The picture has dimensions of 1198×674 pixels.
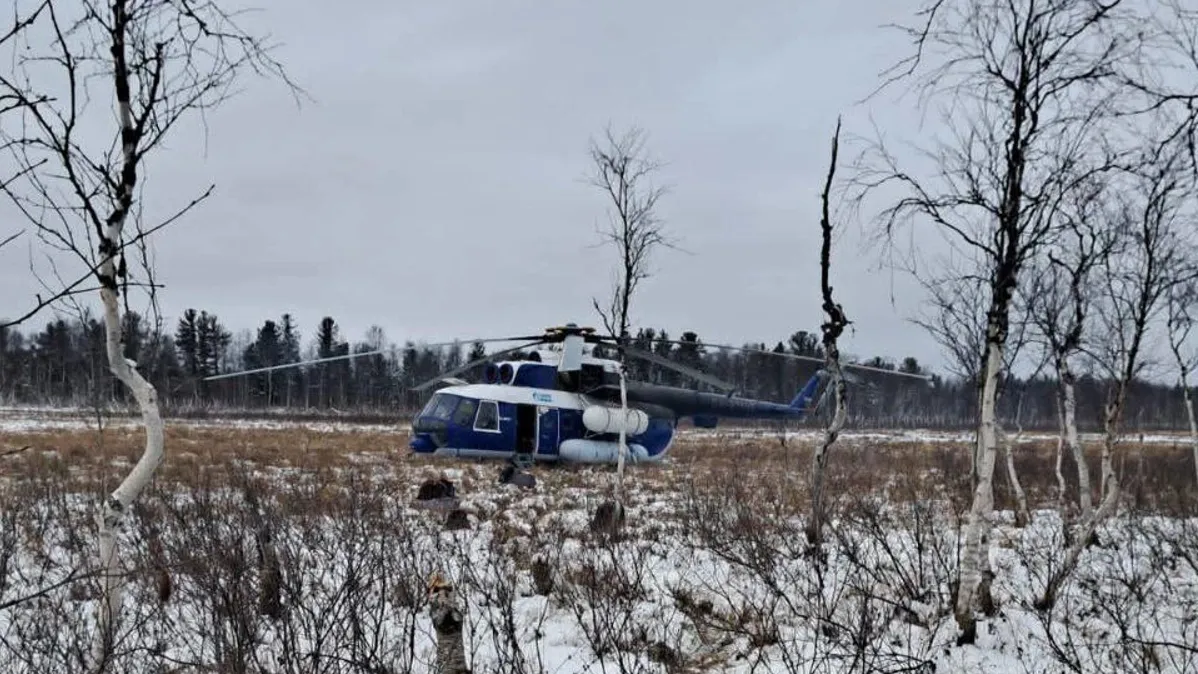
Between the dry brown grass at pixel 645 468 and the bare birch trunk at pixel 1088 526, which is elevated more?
the bare birch trunk at pixel 1088 526

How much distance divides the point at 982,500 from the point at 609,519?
473cm

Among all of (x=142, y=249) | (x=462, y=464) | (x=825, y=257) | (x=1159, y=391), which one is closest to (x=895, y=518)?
(x=825, y=257)

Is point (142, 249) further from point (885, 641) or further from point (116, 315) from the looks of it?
point (885, 641)

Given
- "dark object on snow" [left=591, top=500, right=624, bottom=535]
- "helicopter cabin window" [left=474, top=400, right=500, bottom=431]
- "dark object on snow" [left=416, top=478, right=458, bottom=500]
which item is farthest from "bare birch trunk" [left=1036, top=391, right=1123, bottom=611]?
"helicopter cabin window" [left=474, top=400, right=500, bottom=431]

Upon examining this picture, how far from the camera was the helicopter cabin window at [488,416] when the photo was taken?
1512 cm

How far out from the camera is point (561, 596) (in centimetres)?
535

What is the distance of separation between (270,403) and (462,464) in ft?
144

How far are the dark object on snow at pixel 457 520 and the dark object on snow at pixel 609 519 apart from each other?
4.66 feet

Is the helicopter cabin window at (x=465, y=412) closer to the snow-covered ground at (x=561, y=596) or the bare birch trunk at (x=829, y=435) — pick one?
the snow-covered ground at (x=561, y=596)

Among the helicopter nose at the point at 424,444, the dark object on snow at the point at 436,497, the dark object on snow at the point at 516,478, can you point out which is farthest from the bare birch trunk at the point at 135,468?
the helicopter nose at the point at 424,444

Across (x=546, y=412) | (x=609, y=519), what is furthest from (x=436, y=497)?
(x=546, y=412)

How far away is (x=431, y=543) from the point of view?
700 cm

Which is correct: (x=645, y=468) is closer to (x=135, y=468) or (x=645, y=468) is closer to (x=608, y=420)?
(x=608, y=420)

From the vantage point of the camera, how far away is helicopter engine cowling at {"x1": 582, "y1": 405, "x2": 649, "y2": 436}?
15.3 metres
